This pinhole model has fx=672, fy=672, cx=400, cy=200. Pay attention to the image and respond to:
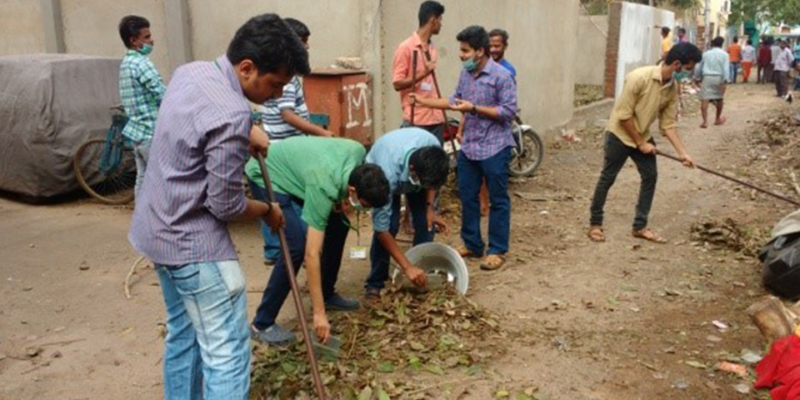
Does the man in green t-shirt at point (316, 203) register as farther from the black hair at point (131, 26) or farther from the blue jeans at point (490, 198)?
the black hair at point (131, 26)

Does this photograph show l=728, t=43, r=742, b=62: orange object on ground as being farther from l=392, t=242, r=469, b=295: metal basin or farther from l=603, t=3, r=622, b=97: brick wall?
l=392, t=242, r=469, b=295: metal basin

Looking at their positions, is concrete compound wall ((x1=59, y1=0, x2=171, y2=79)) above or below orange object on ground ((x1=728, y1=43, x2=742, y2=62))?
above

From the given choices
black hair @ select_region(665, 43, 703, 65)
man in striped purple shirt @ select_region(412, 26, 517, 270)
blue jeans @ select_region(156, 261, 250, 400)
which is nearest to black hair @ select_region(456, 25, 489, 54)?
man in striped purple shirt @ select_region(412, 26, 517, 270)

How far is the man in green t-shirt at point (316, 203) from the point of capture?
3.31 meters

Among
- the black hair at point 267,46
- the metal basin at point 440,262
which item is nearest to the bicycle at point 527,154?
the metal basin at point 440,262

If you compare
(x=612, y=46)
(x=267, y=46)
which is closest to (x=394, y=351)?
(x=267, y=46)

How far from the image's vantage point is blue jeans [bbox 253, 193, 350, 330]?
12.6ft

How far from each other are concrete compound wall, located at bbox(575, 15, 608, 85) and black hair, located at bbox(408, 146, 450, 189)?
43.2 ft

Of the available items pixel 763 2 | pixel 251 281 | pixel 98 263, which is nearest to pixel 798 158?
pixel 251 281

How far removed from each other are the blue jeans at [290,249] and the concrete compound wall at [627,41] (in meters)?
12.5

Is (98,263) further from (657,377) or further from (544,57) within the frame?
(544,57)

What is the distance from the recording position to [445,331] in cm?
402

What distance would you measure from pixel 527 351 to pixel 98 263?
11.7ft

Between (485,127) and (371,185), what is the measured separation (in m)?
2.11
